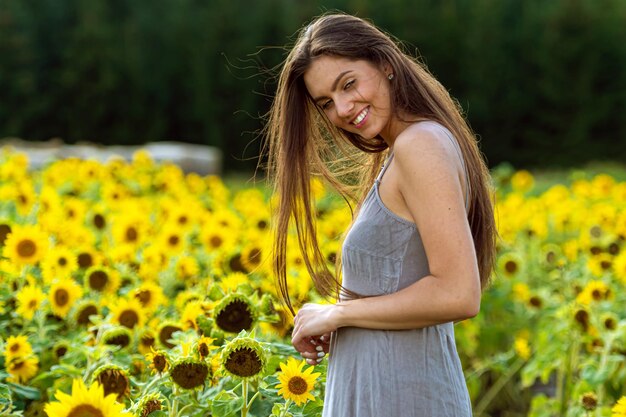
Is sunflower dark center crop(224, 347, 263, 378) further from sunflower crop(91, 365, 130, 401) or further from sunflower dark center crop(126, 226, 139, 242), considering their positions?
sunflower dark center crop(126, 226, 139, 242)

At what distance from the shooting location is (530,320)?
4988 mm

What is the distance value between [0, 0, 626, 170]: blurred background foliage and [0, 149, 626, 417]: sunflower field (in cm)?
916

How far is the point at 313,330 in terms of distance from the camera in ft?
6.70

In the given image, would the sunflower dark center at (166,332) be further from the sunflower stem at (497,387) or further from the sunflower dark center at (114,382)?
the sunflower stem at (497,387)

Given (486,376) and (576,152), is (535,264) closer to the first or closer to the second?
(486,376)

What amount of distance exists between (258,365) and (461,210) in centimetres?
59

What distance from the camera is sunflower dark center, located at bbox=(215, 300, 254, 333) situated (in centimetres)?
249

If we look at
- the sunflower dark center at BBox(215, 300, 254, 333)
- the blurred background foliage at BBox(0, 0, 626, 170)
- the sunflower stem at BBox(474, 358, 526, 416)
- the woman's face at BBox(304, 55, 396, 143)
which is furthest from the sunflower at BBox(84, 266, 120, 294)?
the blurred background foliage at BBox(0, 0, 626, 170)

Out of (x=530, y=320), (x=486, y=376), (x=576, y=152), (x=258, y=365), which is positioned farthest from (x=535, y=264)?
(x=576, y=152)

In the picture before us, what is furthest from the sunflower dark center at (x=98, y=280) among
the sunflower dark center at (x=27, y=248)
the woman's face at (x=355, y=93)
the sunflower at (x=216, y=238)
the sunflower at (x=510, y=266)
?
the sunflower at (x=510, y=266)

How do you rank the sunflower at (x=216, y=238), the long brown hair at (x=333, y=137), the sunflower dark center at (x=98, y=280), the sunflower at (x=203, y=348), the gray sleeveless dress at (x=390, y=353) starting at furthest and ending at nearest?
the sunflower at (x=216, y=238), the sunflower dark center at (x=98, y=280), the sunflower at (x=203, y=348), the long brown hair at (x=333, y=137), the gray sleeveless dress at (x=390, y=353)

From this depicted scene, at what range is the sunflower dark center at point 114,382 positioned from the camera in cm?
239

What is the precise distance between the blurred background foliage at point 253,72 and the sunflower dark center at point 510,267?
10.5 meters

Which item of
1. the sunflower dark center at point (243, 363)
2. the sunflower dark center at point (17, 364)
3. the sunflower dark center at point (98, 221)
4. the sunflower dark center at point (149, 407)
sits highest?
the sunflower dark center at point (98, 221)
